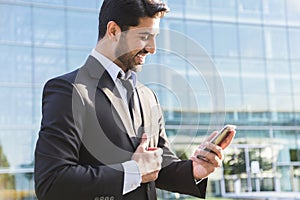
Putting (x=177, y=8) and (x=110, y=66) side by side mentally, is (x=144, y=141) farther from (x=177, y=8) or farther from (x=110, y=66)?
(x=177, y=8)

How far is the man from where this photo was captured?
4.00 feet

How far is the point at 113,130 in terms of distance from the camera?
131cm

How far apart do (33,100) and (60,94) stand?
34.6ft

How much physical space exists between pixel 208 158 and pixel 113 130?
281mm

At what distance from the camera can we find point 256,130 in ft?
44.8

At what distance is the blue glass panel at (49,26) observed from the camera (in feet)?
38.0

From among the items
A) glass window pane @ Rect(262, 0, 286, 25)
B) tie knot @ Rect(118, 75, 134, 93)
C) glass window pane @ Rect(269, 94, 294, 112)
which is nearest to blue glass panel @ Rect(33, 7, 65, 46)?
glass window pane @ Rect(262, 0, 286, 25)

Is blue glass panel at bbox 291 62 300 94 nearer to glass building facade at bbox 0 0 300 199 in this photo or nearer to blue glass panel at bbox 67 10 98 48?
glass building facade at bbox 0 0 300 199

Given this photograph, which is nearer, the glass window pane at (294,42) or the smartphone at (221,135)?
the smartphone at (221,135)

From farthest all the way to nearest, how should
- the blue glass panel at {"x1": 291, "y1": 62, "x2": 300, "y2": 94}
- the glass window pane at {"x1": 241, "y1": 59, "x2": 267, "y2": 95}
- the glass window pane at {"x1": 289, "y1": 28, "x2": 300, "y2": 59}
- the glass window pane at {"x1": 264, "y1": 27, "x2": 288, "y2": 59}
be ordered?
the glass window pane at {"x1": 289, "y1": 28, "x2": 300, "y2": 59}, the blue glass panel at {"x1": 291, "y1": 62, "x2": 300, "y2": 94}, the glass window pane at {"x1": 264, "y1": 27, "x2": 288, "y2": 59}, the glass window pane at {"x1": 241, "y1": 59, "x2": 267, "y2": 95}

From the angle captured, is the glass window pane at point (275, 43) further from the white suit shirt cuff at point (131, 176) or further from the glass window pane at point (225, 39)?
the white suit shirt cuff at point (131, 176)

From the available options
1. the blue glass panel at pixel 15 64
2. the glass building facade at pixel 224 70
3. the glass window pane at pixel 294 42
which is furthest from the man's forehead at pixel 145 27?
the glass window pane at pixel 294 42

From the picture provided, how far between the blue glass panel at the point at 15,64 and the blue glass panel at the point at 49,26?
1.23 feet

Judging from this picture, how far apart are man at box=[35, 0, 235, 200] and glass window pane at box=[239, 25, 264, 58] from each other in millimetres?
12338
